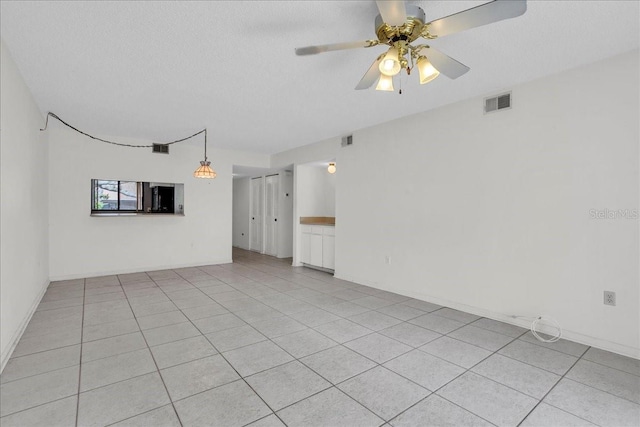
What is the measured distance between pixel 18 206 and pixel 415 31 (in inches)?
146

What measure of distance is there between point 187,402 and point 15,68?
10.8 feet

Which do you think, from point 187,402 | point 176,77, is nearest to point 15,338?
point 187,402

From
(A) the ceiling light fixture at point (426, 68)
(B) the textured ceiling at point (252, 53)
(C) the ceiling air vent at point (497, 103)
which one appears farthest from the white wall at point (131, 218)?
(A) the ceiling light fixture at point (426, 68)

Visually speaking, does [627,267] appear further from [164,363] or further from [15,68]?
[15,68]

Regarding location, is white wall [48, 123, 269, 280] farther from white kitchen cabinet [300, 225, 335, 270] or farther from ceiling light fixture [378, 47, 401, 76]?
ceiling light fixture [378, 47, 401, 76]

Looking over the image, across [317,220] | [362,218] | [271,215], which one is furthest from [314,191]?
[362,218]

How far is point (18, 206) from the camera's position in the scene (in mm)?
2910

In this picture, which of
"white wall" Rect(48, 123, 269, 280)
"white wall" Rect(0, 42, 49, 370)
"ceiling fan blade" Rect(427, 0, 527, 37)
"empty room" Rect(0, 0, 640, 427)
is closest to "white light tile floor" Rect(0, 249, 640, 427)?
"empty room" Rect(0, 0, 640, 427)

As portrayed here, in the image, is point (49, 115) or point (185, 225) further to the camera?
point (185, 225)

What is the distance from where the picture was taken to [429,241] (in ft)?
13.4

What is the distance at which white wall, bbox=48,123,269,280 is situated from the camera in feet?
16.9

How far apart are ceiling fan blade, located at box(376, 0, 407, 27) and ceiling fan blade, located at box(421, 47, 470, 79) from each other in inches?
15.0

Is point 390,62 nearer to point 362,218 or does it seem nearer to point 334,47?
point 334,47

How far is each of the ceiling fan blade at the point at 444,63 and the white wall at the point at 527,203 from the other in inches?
61.7
